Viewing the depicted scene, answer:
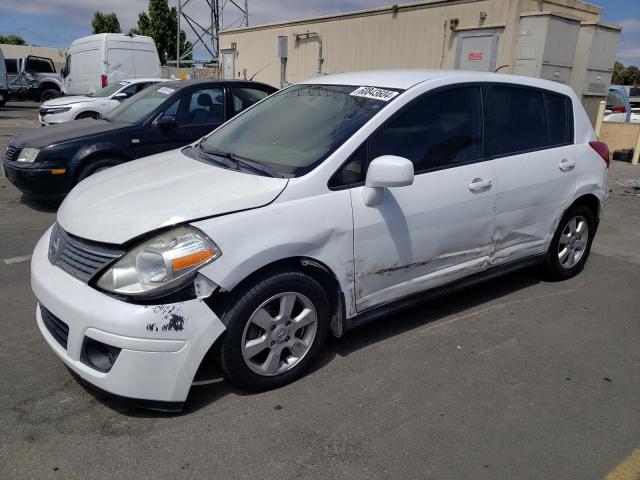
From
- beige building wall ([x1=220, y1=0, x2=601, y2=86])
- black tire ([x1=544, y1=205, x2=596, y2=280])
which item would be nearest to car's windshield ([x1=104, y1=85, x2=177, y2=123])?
black tire ([x1=544, y1=205, x2=596, y2=280])

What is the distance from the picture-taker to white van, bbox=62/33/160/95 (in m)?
15.8

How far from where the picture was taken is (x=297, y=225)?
9.30 ft

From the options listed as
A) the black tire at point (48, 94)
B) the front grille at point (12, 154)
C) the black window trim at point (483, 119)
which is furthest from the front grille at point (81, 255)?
the black tire at point (48, 94)

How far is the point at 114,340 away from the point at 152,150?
473cm

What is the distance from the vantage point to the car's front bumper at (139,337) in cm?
247

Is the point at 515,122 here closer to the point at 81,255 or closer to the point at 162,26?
the point at 81,255

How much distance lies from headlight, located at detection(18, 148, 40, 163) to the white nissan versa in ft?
10.4

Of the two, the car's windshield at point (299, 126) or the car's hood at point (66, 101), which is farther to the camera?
the car's hood at point (66, 101)

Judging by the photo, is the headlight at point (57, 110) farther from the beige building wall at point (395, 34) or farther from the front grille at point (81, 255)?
the front grille at point (81, 255)

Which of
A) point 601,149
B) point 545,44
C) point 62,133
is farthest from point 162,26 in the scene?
point 601,149

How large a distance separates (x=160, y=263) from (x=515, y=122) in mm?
2842

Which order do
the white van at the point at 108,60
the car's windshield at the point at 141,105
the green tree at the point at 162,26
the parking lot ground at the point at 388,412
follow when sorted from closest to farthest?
the parking lot ground at the point at 388,412, the car's windshield at the point at 141,105, the white van at the point at 108,60, the green tree at the point at 162,26

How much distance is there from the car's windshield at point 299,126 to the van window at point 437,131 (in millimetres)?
174

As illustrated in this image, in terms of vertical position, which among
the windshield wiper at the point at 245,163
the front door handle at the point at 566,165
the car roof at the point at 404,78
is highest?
the car roof at the point at 404,78
